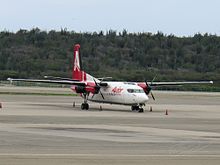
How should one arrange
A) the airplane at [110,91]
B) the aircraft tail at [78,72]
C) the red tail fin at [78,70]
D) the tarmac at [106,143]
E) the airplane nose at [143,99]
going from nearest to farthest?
1. the tarmac at [106,143]
2. the airplane nose at [143,99]
3. the airplane at [110,91]
4. the aircraft tail at [78,72]
5. the red tail fin at [78,70]

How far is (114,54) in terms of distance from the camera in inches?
5827

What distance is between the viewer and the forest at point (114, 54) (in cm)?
12702

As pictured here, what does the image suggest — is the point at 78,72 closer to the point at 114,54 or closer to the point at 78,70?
the point at 78,70

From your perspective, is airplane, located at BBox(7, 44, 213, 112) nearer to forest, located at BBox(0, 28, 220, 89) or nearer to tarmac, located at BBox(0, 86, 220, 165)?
tarmac, located at BBox(0, 86, 220, 165)

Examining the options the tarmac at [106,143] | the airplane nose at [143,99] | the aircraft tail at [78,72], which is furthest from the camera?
the aircraft tail at [78,72]

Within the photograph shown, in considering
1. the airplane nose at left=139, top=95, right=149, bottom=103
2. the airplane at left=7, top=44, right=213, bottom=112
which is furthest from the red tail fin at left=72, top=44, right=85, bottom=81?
the airplane nose at left=139, top=95, right=149, bottom=103

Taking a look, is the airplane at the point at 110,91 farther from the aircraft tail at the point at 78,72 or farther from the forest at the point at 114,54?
the forest at the point at 114,54

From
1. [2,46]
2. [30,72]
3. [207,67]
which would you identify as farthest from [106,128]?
[2,46]

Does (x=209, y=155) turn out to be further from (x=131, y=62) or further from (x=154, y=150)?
(x=131, y=62)

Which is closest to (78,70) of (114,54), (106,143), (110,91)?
(110,91)

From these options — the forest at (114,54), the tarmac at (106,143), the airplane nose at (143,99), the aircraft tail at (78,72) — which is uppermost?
the forest at (114,54)

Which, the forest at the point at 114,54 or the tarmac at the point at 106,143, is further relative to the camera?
the forest at the point at 114,54

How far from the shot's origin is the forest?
12702 cm

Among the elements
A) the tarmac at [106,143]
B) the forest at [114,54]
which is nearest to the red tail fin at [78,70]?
the tarmac at [106,143]
